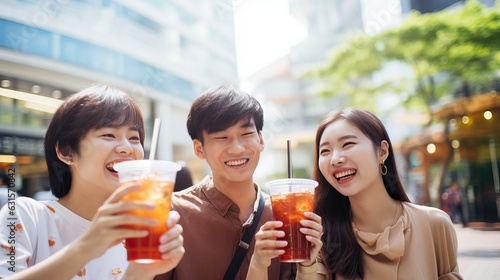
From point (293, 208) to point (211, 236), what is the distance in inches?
21.0

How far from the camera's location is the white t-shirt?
1279mm

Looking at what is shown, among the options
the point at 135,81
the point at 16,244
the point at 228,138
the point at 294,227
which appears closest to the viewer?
the point at 16,244

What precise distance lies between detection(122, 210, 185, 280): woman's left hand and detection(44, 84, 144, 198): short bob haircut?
0.57 meters

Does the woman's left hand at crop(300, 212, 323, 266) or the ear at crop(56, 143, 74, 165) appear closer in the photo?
the woman's left hand at crop(300, 212, 323, 266)

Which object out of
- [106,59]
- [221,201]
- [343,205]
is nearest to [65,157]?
[221,201]

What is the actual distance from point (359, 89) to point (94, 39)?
640cm

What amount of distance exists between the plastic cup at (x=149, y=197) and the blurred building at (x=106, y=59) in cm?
249

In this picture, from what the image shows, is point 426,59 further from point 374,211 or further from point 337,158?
point 337,158

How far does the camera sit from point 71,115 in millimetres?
1550

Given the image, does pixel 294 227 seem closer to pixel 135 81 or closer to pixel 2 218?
pixel 2 218

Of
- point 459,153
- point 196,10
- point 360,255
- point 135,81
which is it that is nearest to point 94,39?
point 135,81

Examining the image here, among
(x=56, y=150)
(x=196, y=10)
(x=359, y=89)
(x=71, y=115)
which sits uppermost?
(x=196, y=10)

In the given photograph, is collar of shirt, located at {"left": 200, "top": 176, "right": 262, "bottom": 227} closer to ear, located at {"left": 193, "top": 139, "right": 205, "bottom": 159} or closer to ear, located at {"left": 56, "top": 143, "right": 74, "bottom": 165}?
ear, located at {"left": 193, "top": 139, "right": 205, "bottom": 159}

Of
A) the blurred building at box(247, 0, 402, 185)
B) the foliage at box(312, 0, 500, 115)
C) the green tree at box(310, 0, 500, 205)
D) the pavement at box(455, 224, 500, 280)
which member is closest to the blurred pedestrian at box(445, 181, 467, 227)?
the green tree at box(310, 0, 500, 205)
